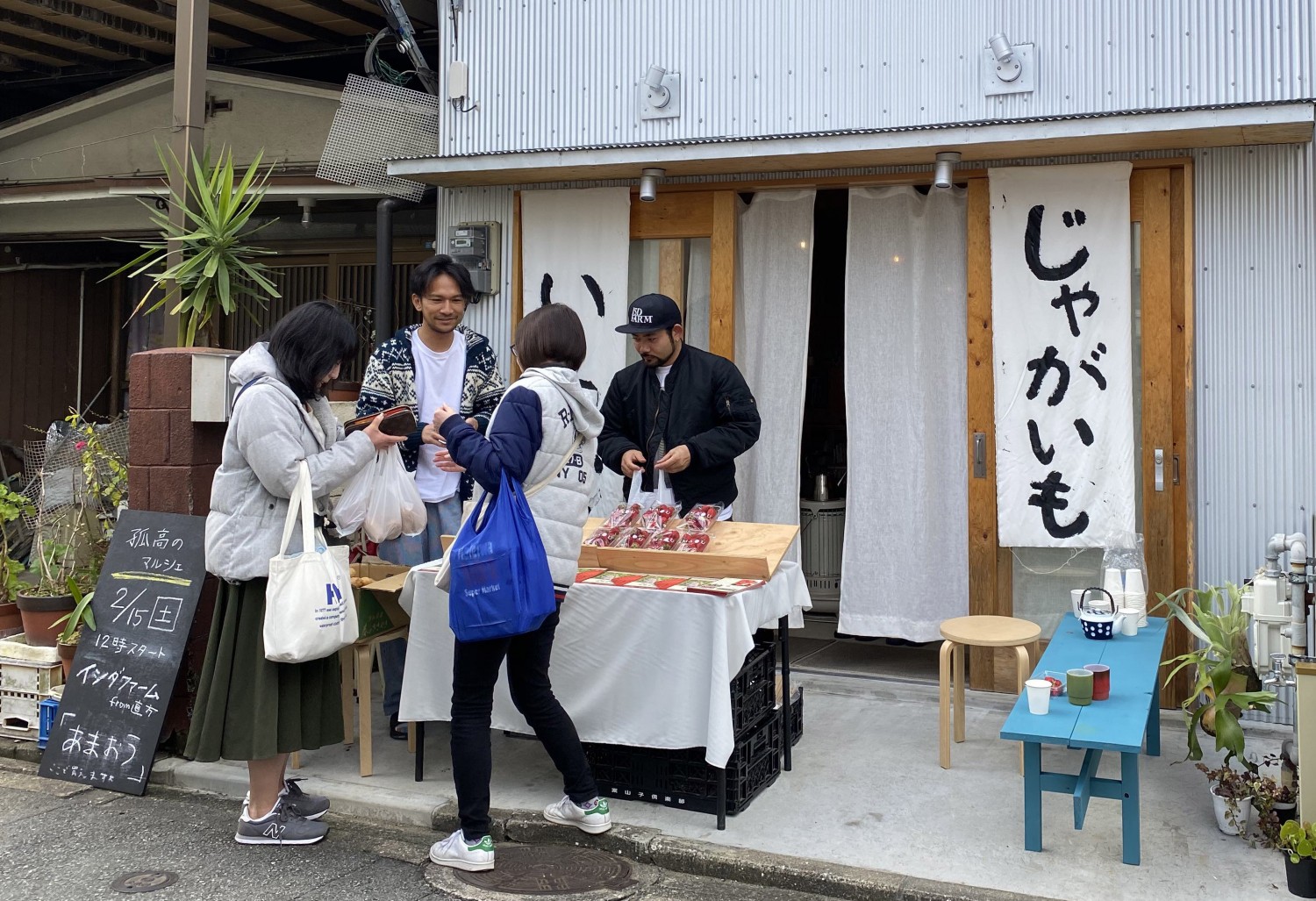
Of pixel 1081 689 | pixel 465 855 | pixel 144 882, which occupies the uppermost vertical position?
pixel 1081 689

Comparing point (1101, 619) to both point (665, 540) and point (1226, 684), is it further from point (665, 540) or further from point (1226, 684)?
point (665, 540)

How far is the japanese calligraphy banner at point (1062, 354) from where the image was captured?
659 cm

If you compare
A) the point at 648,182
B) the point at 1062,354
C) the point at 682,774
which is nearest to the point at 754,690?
the point at 682,774

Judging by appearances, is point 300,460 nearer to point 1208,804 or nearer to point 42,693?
point 42,693

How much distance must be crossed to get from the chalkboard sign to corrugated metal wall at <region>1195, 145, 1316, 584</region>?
5.48m

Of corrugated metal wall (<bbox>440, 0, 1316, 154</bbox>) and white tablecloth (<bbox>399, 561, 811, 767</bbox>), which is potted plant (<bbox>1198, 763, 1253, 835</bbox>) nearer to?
white tablecloth (<bbox>399, 561, 811, 767</bbox>)

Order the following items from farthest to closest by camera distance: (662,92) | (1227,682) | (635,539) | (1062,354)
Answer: (662,92)
(1062,354)
(635,539)
(1227,682)

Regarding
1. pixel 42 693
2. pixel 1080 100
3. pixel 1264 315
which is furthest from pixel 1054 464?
pixel 42 693

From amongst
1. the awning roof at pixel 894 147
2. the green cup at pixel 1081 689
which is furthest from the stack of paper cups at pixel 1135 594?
the awning roof at pixel 894 147

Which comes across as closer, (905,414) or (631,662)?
(631,662)

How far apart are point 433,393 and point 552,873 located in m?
2.59

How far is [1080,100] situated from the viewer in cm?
653

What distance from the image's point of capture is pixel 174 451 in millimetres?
6059

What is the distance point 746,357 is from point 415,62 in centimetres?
324
